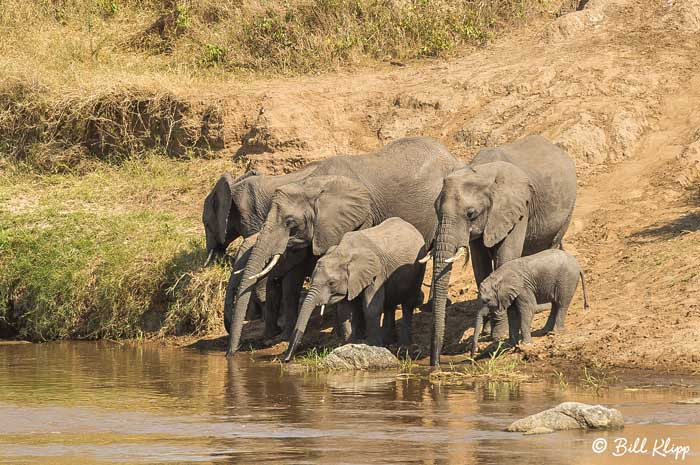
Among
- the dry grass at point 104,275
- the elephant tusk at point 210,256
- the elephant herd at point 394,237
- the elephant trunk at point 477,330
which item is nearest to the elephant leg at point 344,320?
the elephant herd at point 394,237

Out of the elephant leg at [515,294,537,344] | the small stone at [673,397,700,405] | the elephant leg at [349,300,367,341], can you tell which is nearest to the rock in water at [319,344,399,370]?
the elephant leg at [349,300,367,341]

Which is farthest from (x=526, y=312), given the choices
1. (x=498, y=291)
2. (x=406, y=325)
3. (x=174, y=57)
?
(x=174, y=57)

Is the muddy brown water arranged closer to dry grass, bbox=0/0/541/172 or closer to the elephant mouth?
the elephant mouth

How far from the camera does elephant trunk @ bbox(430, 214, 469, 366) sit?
42.0ft

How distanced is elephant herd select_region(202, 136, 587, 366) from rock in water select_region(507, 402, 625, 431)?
9.93 feet

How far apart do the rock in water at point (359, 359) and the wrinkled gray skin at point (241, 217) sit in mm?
1945

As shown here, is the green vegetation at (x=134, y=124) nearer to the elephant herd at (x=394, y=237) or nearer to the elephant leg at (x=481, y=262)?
the elephant herd at (x=394, y=237)

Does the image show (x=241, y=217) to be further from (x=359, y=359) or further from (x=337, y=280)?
(x=359, y=359)

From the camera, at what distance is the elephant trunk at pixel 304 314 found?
13.4 meters

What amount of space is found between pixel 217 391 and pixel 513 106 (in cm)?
825

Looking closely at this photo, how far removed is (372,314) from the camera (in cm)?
1350

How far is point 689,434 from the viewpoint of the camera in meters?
9.48

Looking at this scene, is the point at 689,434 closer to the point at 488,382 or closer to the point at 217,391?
the point at 488,382

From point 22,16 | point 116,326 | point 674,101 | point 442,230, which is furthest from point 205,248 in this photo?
point 22,16
